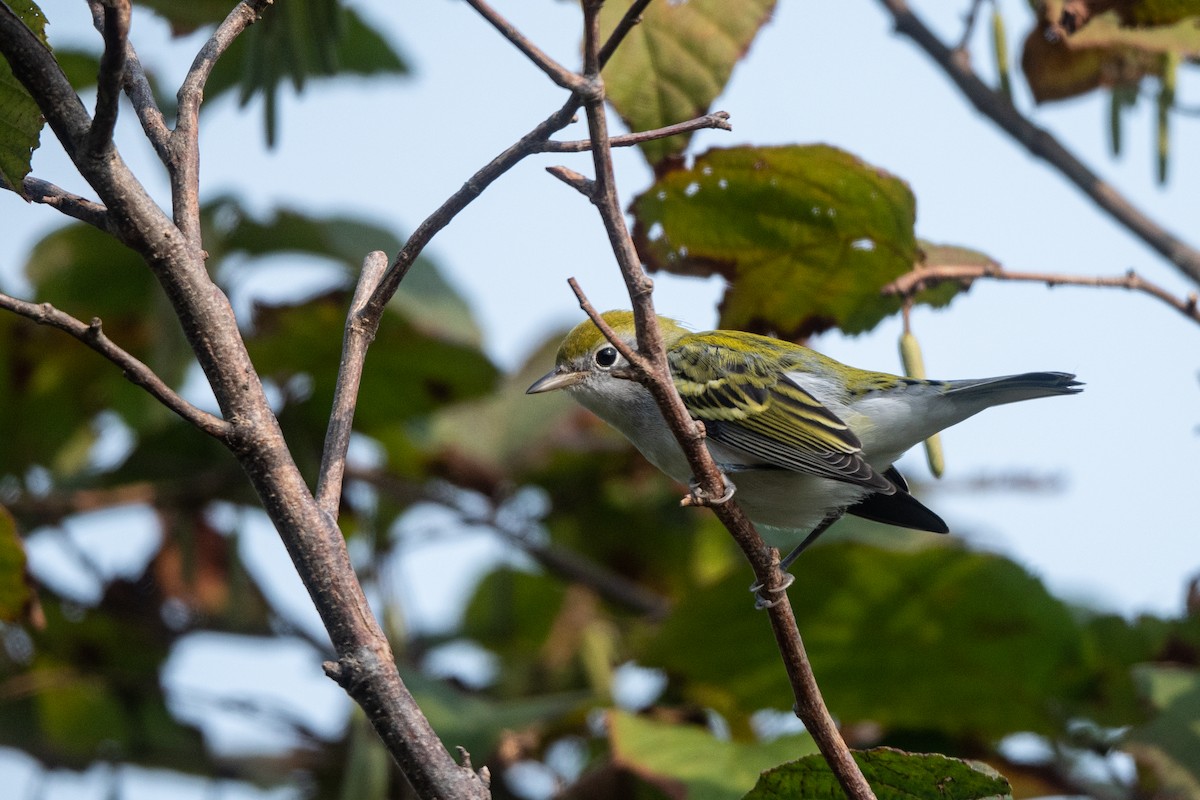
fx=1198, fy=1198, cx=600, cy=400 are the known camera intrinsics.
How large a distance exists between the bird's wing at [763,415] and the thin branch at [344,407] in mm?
1529

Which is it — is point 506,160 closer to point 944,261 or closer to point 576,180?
point 576,180

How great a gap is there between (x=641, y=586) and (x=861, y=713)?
1715 millimetres

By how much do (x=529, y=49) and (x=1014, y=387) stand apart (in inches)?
82.7

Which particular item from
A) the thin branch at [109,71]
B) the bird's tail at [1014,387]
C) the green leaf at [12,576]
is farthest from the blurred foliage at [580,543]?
the thin branch at [109,71]

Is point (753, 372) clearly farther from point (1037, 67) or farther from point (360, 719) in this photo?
point (360, 719)

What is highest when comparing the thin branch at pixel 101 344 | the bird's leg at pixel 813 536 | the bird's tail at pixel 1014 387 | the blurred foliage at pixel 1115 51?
the blurred foliage at pixel 1115 51

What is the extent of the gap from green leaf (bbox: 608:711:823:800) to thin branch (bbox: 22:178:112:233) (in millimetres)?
1959

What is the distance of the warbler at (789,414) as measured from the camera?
3.29 meters

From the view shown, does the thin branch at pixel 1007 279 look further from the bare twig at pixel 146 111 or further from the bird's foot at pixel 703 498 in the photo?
the bare twig at pixel 146 111

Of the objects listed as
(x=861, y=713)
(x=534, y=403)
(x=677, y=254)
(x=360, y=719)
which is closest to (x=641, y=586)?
(x=534, y=403)

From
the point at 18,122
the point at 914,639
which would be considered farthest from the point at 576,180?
the point at 914,639

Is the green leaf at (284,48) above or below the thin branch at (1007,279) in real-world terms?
above

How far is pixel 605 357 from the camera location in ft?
12.0

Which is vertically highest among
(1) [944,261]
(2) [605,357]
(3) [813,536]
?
(2) [605,357]
